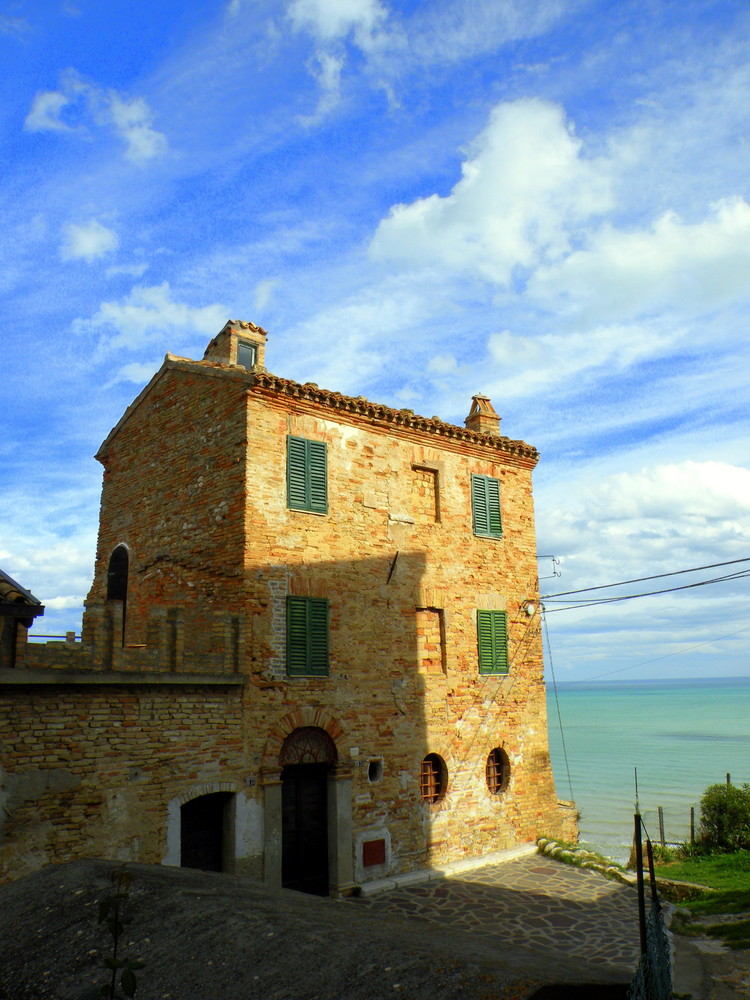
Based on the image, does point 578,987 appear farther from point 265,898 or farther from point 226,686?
point 226,686

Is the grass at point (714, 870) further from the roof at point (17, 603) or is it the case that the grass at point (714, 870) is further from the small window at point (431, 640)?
the roof at point (17, 603)

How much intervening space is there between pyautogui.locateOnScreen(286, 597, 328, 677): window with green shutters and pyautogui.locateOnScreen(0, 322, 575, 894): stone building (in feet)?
0.16

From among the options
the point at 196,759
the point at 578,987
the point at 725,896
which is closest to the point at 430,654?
the point at 196,759

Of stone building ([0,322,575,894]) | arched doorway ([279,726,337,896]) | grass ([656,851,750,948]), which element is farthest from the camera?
arched doorway ([279,726,337,896])

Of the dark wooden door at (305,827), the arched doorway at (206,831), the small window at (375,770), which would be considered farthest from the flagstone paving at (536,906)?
the arched doorway at (206,831)

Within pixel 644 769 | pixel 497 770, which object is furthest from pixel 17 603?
pixel 644 769

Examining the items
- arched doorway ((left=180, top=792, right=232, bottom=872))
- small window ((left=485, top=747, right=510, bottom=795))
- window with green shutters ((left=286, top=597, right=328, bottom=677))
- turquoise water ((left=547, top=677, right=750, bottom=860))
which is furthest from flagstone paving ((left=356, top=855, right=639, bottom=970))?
turquoise water ((left=547, top=677, right=750, bottom=860))

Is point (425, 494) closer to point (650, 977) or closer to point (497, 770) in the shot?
point (497, 770)

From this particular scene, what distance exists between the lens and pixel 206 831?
13148mm

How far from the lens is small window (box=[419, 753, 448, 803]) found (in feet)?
53.8

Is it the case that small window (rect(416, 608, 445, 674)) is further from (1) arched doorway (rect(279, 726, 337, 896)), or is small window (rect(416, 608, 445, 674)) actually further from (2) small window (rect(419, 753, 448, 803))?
(1) arched doorway (rect(279, 726, 337, 896))

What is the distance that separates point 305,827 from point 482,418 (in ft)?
36.1

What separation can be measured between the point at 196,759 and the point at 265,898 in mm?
8842

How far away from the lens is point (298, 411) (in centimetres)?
1569
